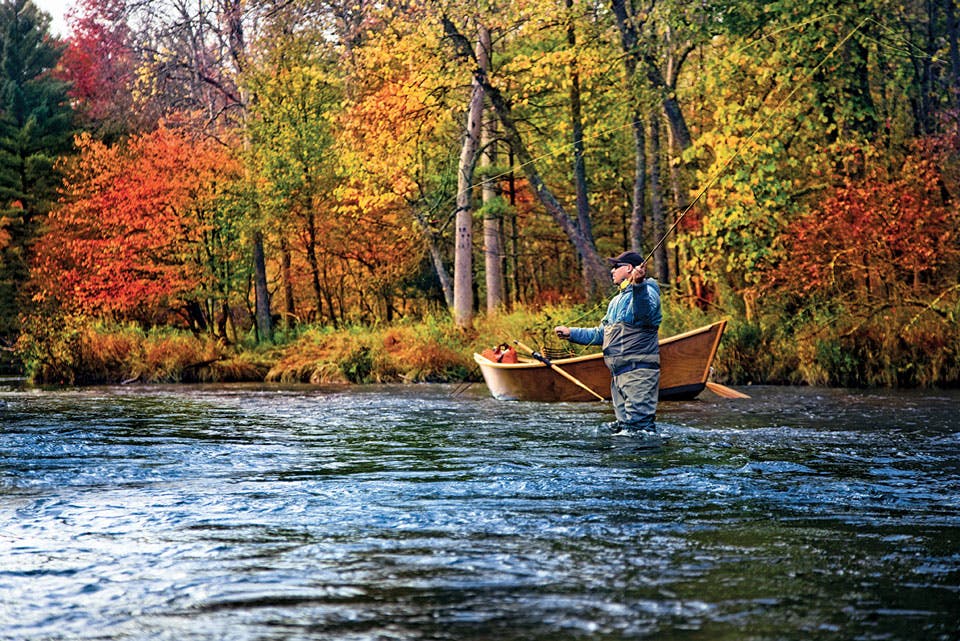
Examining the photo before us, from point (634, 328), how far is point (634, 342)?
129mm

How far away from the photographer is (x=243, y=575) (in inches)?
220

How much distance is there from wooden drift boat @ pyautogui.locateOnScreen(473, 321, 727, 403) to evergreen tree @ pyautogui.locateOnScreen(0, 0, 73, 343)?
972 inches

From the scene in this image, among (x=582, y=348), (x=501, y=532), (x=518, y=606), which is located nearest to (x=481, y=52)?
(x=582, y=348)

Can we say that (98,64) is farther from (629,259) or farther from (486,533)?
(486,533)

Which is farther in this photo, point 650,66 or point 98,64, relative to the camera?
point 98,64

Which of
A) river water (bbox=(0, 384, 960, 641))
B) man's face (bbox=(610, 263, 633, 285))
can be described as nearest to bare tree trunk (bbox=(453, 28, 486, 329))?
river water (bbox=(0, 384, 960, 641))

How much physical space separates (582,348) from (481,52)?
291 inches

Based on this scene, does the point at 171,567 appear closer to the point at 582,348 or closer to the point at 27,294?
the point at 582,348

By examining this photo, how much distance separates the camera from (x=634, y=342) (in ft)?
36.5

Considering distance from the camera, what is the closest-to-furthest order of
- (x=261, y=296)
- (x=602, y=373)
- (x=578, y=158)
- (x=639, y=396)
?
(x=639, y=396), (x=602, y=373), (x=578, y=158), (x=261, y=296)

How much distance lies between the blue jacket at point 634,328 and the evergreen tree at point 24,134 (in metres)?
29.5

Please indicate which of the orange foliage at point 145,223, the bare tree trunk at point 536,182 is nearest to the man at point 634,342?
the bare tree trunk at point 536,182

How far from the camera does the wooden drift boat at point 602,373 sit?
15445 millimetres

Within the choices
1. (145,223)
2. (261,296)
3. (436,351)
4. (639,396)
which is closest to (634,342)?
(639,396)
